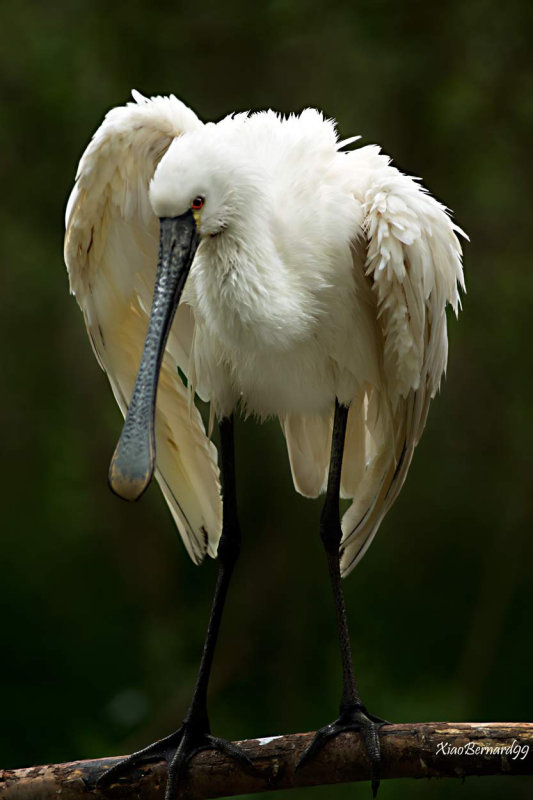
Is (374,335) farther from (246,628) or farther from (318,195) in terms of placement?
(246,628)

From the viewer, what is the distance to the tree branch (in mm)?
2045

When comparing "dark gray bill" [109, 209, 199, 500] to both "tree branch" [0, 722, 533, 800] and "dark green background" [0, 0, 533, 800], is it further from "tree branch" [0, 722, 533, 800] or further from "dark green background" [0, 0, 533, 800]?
"dark green background" [0, 0, 533, 800]

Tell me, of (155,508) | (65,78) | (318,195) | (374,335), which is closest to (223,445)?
(374,335)

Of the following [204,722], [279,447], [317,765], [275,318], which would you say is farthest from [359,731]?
[279,447]

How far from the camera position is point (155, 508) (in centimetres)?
440

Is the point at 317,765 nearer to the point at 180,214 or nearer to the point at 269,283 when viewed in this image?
the point at 269,283

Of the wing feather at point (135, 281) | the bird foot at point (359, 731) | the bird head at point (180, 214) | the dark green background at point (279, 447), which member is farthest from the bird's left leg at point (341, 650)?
the dark green background at point (279, 447)

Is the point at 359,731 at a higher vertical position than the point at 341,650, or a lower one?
lower

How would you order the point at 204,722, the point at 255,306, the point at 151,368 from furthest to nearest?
the point at 204,722
the point at 255,306
the point at 151,368

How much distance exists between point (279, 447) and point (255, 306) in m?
2.07

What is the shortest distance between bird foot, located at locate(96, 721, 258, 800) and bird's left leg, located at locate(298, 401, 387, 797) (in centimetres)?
14

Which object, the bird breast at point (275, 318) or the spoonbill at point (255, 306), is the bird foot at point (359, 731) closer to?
the spoonbill at point (255, 306)

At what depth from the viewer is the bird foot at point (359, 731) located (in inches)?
84.4

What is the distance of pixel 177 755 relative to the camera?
2.23 m
